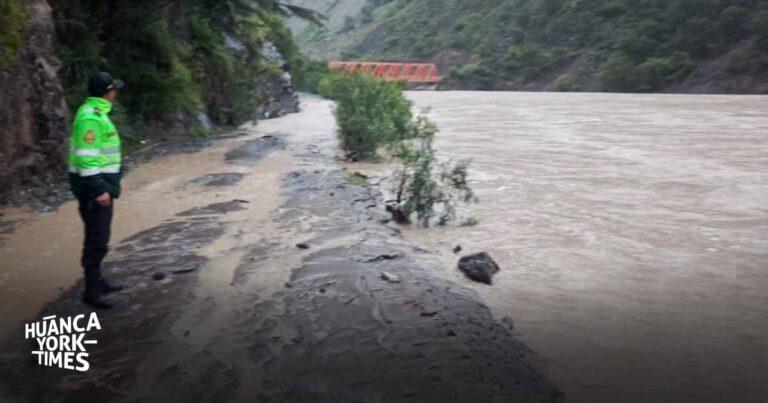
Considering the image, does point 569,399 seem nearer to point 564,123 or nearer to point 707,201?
point 707,201

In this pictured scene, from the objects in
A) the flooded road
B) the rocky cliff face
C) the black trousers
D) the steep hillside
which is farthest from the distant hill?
the black trousers

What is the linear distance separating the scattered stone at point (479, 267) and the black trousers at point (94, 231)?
3.44 m

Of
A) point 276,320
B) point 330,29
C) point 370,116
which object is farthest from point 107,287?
point 330,29

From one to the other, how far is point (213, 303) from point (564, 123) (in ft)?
70.8

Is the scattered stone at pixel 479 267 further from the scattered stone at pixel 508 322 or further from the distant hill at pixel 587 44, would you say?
the distant hill at pixel 587 44

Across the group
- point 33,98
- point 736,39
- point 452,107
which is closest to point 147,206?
point 33,98

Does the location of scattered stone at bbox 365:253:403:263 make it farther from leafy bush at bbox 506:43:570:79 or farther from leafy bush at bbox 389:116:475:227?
leafy bush at bbox 506:43:570:79

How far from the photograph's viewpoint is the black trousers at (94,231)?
5539 millimetres

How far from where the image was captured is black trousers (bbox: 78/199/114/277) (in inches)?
218

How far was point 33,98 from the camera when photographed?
10602 mm

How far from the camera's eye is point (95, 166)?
17.6 ft

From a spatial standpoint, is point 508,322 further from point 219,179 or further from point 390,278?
point 219,179

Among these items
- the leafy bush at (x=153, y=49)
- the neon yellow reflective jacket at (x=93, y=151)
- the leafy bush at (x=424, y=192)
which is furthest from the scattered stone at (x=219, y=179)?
the neon yellow reflective jacket at (x=93, y=151)

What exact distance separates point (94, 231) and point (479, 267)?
12.0 feet
